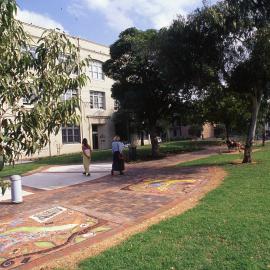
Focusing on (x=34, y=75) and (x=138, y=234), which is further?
(x=138, y=234)

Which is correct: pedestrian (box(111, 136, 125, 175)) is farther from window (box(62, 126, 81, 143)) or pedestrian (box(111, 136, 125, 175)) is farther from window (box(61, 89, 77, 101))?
window (box(62, 126, 81, 143))

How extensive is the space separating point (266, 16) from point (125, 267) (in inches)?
516

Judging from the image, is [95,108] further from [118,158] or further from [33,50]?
[33,50]

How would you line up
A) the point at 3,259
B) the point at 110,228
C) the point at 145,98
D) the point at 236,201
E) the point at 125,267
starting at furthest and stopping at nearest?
the point at 145,98, the point at 236,201, the point at 110,228, the point at 3,259, the point at 125,267

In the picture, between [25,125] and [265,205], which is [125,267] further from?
[265,205]

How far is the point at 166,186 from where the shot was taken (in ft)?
40.8

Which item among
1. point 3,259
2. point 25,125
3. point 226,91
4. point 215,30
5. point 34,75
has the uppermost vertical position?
point 215,30

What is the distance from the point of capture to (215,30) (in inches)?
626

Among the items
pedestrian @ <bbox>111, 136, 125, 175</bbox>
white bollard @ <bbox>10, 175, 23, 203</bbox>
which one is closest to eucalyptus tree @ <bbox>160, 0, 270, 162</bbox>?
pedestrian @ <bbox>111, 136, 125, 175</bbox>


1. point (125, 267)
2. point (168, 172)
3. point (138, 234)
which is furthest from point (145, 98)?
point (125, 267)

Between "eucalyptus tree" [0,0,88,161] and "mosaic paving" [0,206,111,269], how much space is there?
98.7 inches

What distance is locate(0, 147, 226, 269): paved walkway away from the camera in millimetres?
7006

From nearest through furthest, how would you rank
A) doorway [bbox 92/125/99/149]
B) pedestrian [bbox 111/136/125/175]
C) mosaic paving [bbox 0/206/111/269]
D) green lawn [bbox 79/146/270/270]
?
green lawn [bbox 79/146/270/270] < mosaic paving [bbox 0/206/111/269] < pedestrian [bbox 111/136/125/175] < doorway [bbox 92/125/99/149]

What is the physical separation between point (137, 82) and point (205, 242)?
18.4 metres
